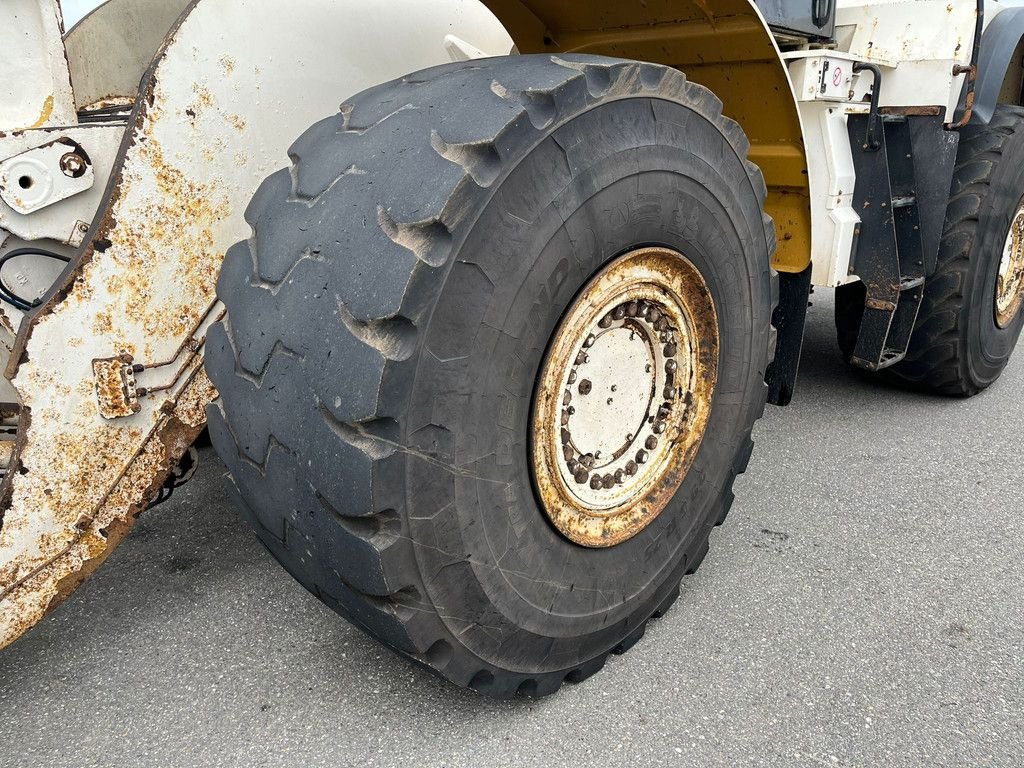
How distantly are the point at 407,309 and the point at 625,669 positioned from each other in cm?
111

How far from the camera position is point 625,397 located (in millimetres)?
1821

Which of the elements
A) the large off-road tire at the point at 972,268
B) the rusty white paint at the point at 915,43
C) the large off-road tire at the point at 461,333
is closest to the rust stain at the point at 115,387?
the large off-road tire at the point at 461,333

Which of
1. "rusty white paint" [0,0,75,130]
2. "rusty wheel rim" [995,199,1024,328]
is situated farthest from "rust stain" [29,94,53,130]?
"rusty wheel rim" [995,199,1024,328]

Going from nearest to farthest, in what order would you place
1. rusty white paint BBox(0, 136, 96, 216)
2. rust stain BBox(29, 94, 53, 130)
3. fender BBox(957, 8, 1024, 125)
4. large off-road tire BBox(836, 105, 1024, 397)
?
rusty white paint BBox(0, 136, 96, 216), rust stain BBox(29, 94, 53, 130), fender BBox(957, 8, 1024, 125), large off-road tire BBox(836, 105, 1024, 397)

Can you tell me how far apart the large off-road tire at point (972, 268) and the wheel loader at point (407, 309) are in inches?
60.4

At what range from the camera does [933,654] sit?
194cm

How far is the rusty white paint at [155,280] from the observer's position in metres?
1.52

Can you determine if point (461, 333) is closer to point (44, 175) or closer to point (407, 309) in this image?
point (407, 309)

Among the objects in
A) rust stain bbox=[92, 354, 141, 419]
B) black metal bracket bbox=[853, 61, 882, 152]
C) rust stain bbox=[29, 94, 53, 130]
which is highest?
rust stain bbox=[29, 94, 53, 130]

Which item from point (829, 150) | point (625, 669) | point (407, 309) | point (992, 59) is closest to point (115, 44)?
point (407, 309)

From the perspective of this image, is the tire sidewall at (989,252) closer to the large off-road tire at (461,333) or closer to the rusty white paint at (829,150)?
the rusty white paint at (829,150)

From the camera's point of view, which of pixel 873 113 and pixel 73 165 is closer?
pixel 73 165

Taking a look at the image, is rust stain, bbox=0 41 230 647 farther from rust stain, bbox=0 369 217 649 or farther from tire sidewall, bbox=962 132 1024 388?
tire sidewall, bbox=962 132 1024 388

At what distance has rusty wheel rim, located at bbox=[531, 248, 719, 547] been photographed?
1612 mm
